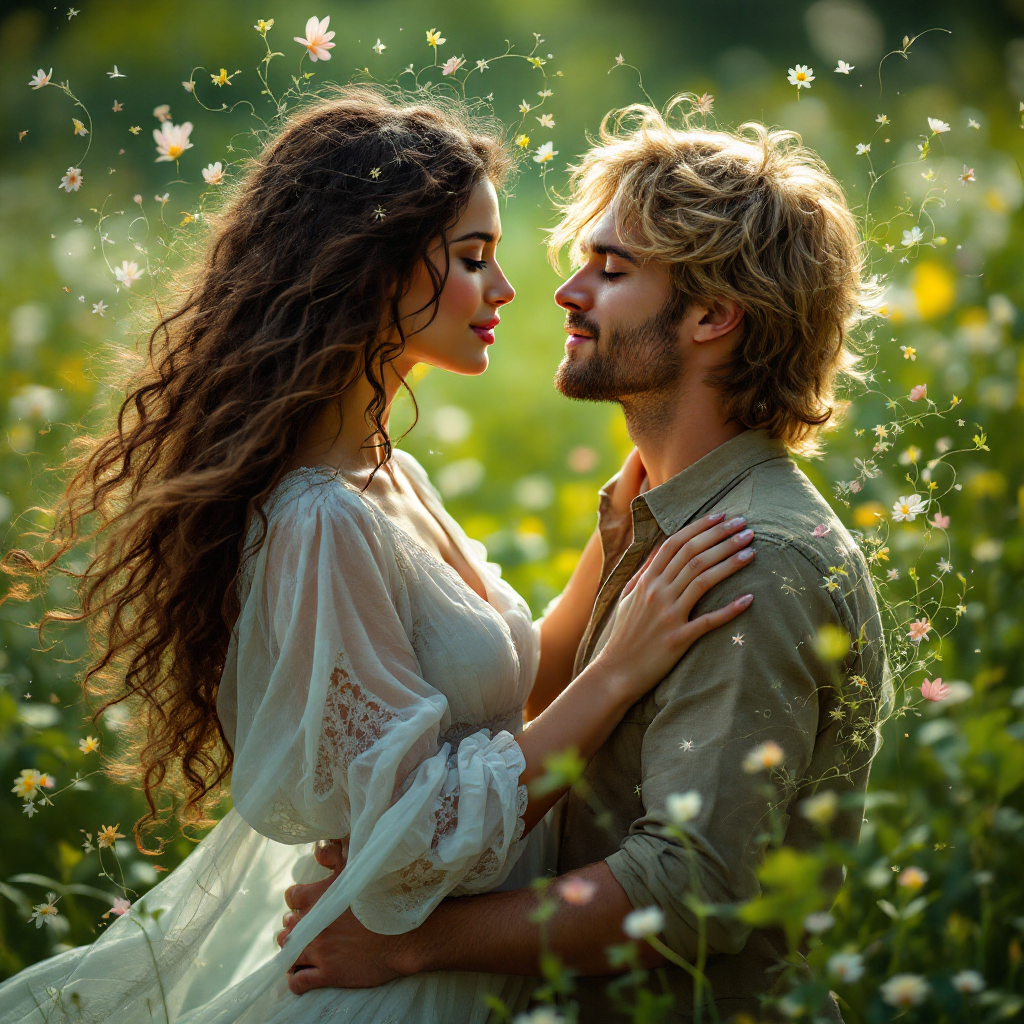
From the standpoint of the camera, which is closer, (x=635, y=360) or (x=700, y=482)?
(x=700, y=482)

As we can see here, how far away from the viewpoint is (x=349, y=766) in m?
1.80

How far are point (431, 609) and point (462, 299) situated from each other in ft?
2.37

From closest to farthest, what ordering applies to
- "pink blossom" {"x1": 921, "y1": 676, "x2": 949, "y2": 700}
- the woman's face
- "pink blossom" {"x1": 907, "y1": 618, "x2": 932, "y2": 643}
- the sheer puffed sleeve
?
the sheer puffed sleeve → "pink blossom" {"x1": 921, "y1": 676, "x2": 949, "y2": 700} → "pink blossom" {"x1": 907, "y1": 618, "x2": 932, "y2": 643} → the woman's face

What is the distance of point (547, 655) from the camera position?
271cm

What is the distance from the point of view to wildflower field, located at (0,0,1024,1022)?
1.52 meters

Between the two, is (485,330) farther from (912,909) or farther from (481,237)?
(912,909)

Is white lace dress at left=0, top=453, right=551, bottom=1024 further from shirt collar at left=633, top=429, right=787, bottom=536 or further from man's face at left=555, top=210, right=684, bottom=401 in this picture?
man's face at left=555, top=210, right=684, bottom=401

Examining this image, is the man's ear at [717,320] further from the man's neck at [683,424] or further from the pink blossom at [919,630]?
the pink blossom at [919,630]

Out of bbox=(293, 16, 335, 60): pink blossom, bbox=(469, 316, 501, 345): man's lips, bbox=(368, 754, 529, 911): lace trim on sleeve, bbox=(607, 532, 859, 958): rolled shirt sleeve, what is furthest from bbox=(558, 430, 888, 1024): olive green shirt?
bbox=(293, 16, 335, 60): pink blossom

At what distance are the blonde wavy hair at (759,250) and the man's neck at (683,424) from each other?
1.7 inches

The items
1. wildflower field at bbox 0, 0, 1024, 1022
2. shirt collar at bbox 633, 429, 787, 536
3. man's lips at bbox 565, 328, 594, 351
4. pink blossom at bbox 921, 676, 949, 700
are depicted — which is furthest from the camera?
man's lips at bbox 565, 328, 594, 351

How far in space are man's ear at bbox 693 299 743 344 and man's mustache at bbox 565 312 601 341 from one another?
26cm

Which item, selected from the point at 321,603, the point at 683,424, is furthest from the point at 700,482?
the point at 321,603

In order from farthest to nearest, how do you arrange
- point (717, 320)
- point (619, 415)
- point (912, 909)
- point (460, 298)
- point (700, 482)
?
point (619, 415) < point (717, 320) < point (700, 482) < point (460, 298) < point (912, 909)
